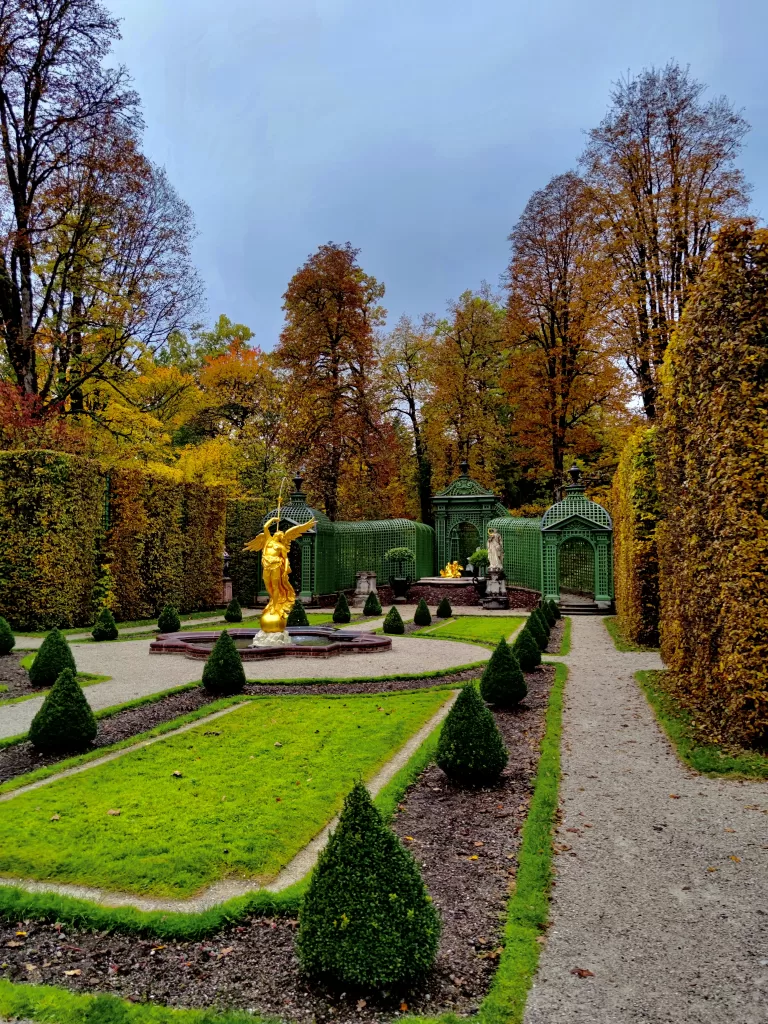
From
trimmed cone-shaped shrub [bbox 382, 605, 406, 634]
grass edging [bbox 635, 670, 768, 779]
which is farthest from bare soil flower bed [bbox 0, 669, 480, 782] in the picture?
trimmed cone-shaped shrub [bbox 382, 605, 406, 634]

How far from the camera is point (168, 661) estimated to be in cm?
1220

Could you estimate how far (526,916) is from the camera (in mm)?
3410

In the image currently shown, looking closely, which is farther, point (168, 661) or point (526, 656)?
point (168, 661)

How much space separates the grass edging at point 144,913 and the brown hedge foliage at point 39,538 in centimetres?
1409

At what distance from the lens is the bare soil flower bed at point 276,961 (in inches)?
111

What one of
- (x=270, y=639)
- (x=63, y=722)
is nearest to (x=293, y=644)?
(x=270, y=639)

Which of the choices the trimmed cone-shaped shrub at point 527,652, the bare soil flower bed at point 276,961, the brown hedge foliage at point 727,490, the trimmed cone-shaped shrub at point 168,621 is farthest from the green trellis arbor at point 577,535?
the bare soil flower bed at point 276,961

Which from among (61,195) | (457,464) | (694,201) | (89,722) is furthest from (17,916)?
(457,464)

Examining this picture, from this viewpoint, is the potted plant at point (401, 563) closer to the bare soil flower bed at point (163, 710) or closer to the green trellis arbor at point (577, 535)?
the green trellis arbor at point (577, 535)

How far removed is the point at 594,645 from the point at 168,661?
29.3ft

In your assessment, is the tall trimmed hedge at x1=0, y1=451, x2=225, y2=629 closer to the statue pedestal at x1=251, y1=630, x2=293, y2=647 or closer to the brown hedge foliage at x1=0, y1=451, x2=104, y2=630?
the brown hedge foliage at x1=0, y1=451, x2=104, y2=630

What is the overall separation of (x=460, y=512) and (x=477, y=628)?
1381 cm

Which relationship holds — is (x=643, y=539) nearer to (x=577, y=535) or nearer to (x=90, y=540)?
(x=577, y=535)

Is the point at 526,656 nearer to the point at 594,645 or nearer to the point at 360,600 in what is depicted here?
the point at 594,645
